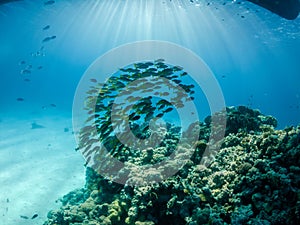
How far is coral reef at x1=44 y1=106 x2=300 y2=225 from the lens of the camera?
12.8ft

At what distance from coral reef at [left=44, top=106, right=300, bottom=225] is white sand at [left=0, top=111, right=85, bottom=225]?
12.5ft

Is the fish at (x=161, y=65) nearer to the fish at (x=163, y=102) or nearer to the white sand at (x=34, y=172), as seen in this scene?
the fish at (x=163, y=102)

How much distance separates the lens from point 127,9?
108ft

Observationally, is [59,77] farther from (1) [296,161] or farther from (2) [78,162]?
(1) [296,161]

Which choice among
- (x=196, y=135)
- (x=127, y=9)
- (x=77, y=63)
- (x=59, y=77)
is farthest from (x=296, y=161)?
(x=77, y=63)

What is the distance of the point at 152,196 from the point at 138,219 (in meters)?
0.53

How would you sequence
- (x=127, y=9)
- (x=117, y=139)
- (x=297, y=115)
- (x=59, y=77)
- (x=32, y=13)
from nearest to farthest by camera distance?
(x=117, y=139) → (x=127, y=9) → (x=32, y=13) → (x=297, y=115) → (x=59, y=77)

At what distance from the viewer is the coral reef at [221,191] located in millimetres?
3887

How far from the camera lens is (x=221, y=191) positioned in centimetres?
466

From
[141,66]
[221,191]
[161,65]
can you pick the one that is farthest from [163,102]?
[221,191]

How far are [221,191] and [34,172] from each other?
1132cm

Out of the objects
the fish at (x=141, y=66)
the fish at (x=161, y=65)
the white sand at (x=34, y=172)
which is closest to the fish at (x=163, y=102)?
the fish at (x=161, y=65)

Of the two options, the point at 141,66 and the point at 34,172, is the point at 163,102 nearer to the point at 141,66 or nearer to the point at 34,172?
the point at 141,66

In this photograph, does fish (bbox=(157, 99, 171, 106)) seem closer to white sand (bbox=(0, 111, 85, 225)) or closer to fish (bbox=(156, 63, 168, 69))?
fish (bbox=(156, 63, 168, 69))
